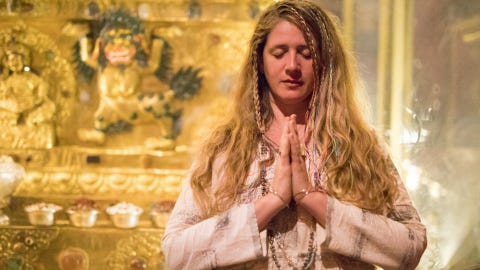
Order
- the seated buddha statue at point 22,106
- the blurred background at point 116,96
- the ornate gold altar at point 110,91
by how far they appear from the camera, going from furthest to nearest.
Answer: the seated buddha statue at point 22,106 < the ornate gold altar at point 110,91 < the blurred background at point 116,96

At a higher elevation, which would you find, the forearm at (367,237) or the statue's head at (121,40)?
the statue's head at (121,40)

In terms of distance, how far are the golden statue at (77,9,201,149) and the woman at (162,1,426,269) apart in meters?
2.42

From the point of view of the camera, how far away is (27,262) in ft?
12.2

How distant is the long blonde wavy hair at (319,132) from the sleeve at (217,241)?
59 mm

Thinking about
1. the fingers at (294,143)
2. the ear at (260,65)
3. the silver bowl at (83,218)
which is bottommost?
the silver bowl at (83,218)

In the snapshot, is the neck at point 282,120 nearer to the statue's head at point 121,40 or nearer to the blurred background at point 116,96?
the blurred background at point 116,96

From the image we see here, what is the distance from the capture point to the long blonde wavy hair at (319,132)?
1.44m

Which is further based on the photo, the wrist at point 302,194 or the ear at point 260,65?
the ear at point 260,65

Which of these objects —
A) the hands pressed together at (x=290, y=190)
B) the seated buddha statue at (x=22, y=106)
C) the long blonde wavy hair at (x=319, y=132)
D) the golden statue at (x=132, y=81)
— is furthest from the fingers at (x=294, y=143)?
the seated buddha statue at (x=22, y=106)

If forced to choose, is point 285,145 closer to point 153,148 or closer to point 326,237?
point 326,237

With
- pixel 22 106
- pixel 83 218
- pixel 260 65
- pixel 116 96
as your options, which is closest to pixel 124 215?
pixel 83 218

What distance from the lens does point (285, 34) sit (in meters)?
1.46

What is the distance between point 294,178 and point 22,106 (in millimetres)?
3015

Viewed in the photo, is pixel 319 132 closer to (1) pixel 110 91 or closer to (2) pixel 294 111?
(2) pixel 294 111
